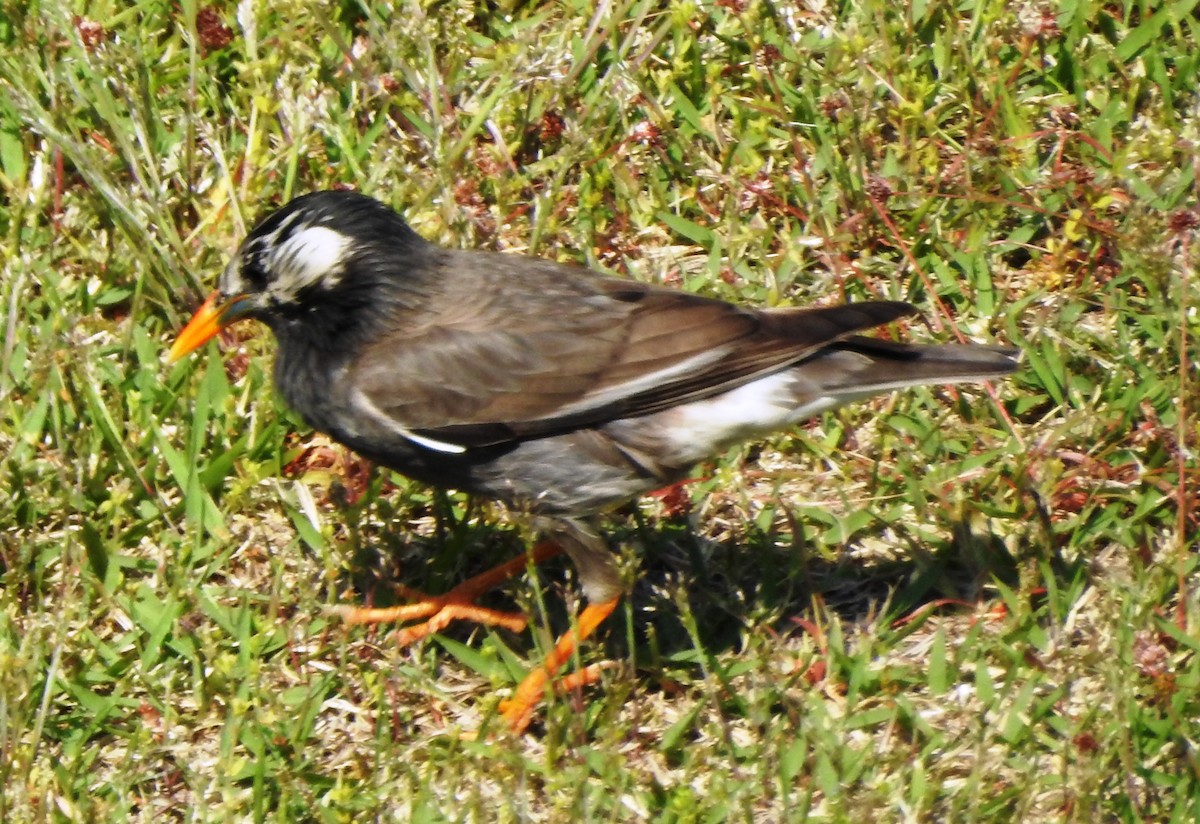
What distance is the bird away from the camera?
5.06m

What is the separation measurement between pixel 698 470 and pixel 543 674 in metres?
1.10

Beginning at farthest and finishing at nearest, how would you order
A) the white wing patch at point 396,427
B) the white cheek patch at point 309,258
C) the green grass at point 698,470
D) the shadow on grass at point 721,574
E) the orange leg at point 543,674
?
1. the shadow on grass at point 721,574
2. the white cheek patch at point 309,258
3. the white wing patch at point 396,427
4. the orange leg at point 543,674
5. the green grass at point 698,470

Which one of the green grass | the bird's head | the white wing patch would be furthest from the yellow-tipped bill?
the white wing patch

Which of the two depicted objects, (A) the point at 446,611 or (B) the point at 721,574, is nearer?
(A) the point at 446,611

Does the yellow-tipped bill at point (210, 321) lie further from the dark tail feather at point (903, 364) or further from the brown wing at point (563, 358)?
the dark tail feather at point (903, 364)

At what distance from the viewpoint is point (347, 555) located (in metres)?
5.50

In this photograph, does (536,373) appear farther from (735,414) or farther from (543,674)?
(543,674)

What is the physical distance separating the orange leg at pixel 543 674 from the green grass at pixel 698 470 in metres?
0.10

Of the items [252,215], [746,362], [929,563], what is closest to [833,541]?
[929,563]

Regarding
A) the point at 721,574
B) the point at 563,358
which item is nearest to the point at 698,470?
the point at 721,574

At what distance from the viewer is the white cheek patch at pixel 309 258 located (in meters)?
5.21

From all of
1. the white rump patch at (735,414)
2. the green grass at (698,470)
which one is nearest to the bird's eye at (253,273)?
the green grass at (698,470)

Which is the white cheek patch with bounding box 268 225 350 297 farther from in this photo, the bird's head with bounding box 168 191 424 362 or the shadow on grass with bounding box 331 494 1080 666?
the shadow on grass with bounding box 331 494 1080 666

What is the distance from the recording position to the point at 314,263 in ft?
17.2
